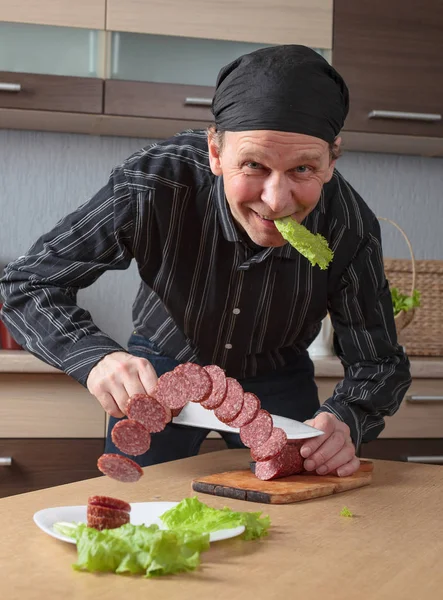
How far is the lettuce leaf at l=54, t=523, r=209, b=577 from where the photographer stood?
945 mm

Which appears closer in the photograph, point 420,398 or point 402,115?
point 420,398

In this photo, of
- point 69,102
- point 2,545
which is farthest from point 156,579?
point 69,102

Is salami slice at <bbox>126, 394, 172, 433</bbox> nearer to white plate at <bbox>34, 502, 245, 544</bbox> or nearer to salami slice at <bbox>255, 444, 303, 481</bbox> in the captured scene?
white plate at <bbox>34, 502, 245, 544</bbox>

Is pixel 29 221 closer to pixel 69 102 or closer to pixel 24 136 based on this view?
pixel 24 136

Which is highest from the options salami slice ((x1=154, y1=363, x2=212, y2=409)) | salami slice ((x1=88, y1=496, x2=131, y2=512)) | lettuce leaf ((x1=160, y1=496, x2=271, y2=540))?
salami slice ((x1=154, y1=363, x2=212, y2=409))

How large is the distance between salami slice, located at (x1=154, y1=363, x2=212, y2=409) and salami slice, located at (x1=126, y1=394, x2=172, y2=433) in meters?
0.02

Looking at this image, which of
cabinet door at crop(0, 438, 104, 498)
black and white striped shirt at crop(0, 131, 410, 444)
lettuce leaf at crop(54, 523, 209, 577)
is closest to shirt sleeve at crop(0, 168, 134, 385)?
black and white striped shirt at crop(0, 131, 410, 444)

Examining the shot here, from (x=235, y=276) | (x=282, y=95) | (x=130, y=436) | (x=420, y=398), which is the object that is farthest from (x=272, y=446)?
(x=420, y=398)

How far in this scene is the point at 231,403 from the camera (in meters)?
1.38

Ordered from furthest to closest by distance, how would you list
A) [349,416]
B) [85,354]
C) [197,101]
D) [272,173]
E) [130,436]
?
[197,101]
[349,416]
[85,354]
[272,173]
[130,436]

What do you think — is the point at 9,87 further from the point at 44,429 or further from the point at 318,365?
the point at 318,365

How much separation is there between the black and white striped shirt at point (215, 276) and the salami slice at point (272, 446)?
27cm

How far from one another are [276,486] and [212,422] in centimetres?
17

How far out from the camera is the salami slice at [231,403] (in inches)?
54.1
